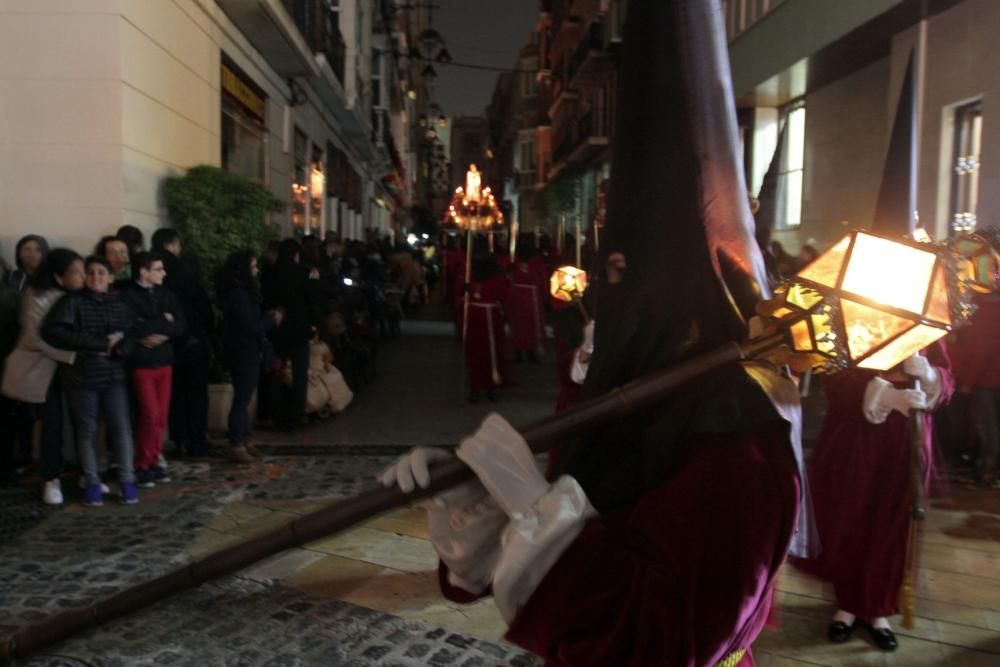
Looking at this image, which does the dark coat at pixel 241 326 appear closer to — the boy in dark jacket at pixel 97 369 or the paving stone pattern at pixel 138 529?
the paving stone pattern at pixel 138 529

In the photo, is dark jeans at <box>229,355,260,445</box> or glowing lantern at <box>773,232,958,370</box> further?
dark jeans at <box>229,355,260,445</box>

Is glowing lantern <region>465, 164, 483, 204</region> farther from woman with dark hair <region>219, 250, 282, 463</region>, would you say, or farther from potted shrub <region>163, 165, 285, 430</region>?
woman with dark hair <region>219, 250, 282, 463</region>

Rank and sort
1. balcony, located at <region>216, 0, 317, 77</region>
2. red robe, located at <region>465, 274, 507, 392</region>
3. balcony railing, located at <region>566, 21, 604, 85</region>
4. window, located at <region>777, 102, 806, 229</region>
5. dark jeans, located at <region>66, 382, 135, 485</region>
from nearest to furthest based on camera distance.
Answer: dark jeans, located at <region>66, 382, 135, 485</region>, red robe, located at <region>465, 274, 507, 392</region>, balcony, located at <region>216, 0, 317, 77</region>, window, located at <region>777, 102, 806, 229</region>, balcony railing, located at <region>566, 21, 604, 85</region>

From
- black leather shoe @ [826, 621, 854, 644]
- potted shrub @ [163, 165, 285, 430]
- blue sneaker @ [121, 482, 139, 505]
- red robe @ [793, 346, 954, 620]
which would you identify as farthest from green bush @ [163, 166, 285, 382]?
black leather shoe @ [826, 621, 854, 644]

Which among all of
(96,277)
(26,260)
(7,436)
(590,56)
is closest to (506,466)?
(96,277)

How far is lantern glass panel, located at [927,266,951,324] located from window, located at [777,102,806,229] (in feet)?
46.4

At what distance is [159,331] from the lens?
669 centimetres

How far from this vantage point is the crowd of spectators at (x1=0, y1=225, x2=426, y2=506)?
20.5ft

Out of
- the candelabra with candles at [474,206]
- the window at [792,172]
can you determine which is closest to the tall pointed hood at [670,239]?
the candelabra with candles at [474,206]

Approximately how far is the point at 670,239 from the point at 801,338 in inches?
14.0

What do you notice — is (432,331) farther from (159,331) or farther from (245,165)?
(159,331)

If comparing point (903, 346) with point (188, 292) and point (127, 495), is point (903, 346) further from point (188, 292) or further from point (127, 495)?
point (188, 292)

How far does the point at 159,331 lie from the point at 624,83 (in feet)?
18.3

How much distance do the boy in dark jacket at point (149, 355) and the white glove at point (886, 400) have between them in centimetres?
506
